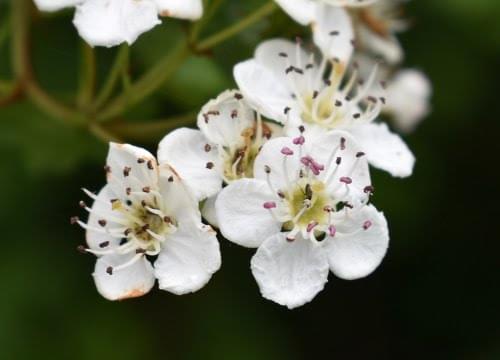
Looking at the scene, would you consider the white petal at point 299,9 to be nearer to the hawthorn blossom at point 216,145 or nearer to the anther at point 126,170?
the hawthorn blossom at point 216,145

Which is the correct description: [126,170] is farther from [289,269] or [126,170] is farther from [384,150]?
[384,150]

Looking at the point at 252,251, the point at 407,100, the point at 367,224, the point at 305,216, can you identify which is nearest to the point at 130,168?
the point at 305,216

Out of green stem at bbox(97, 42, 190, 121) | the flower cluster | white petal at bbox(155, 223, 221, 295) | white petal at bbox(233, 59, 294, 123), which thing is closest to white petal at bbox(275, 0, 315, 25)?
the flower cluster

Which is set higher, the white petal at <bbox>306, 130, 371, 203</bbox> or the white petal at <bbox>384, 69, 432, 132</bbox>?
the white petal at <bbox>306, 130, 371, 203</bbox>

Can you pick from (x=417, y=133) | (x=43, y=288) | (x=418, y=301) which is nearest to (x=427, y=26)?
(x=417, y=133)

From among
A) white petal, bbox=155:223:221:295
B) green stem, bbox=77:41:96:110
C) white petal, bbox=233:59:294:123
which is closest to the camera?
white petal, bbox=155:223:221:295

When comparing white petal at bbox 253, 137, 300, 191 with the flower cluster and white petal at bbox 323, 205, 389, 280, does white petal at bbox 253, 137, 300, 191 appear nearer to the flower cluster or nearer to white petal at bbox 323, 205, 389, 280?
the flower cluster

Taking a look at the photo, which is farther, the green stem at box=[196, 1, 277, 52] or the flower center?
the green stem at box=[196, 1, 277, 52]
